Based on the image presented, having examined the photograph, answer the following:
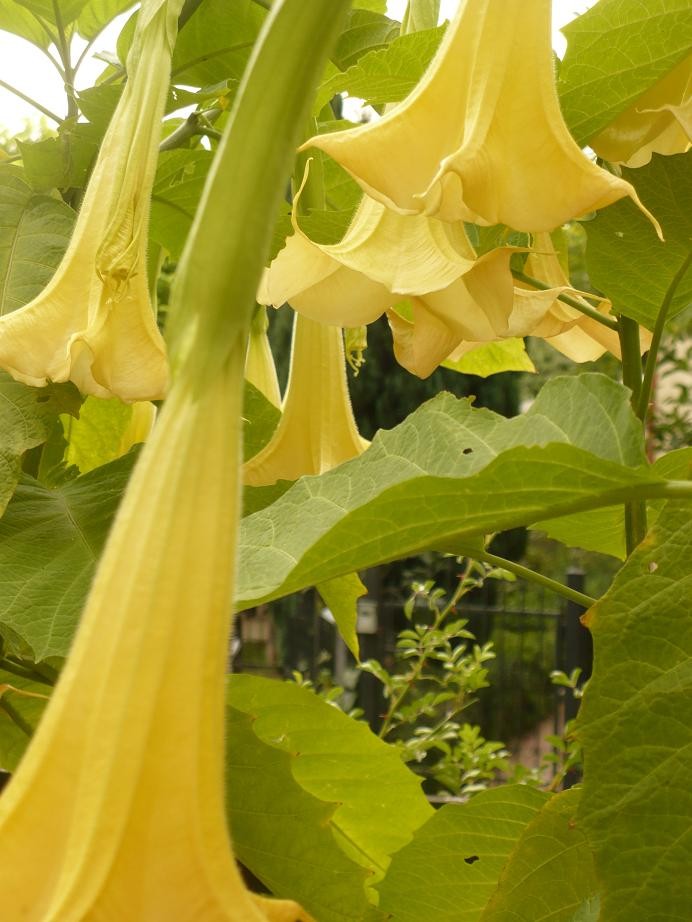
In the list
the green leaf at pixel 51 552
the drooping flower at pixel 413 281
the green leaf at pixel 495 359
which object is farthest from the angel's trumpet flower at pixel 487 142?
the green leaf at pixel 495 359

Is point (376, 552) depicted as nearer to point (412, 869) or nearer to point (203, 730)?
point (203, 730)

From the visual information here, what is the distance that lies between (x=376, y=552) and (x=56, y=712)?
21cm

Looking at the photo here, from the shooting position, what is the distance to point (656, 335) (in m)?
0.60

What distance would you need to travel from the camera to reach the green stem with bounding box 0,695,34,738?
62 cm

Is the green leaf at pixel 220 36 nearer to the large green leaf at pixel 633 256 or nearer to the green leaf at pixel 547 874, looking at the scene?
the large green leaf at pixel 633 256

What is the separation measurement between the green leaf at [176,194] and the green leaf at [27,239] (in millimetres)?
95

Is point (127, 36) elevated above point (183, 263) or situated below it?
above

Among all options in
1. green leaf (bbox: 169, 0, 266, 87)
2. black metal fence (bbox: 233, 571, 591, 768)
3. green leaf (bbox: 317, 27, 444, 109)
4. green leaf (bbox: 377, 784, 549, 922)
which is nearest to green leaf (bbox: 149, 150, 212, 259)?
green leaf (bbox: 169, 0, 266, 87)

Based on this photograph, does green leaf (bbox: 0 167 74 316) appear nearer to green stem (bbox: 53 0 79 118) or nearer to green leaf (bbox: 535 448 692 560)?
green stem (bbox: 53 0 79 118)

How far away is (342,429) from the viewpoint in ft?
2.01

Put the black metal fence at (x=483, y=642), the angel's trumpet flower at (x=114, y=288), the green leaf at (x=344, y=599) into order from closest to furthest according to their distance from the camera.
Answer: the angel's trumpet flower at (x=114, y=288), the green leaf at (x=344, y=599), the black metal fence at (x=483, y=642)

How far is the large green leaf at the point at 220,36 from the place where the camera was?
687 mm

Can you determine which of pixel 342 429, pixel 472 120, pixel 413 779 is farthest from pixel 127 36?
pixel 413 779

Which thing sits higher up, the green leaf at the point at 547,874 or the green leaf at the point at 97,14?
the green leaf at the point at 97,14
